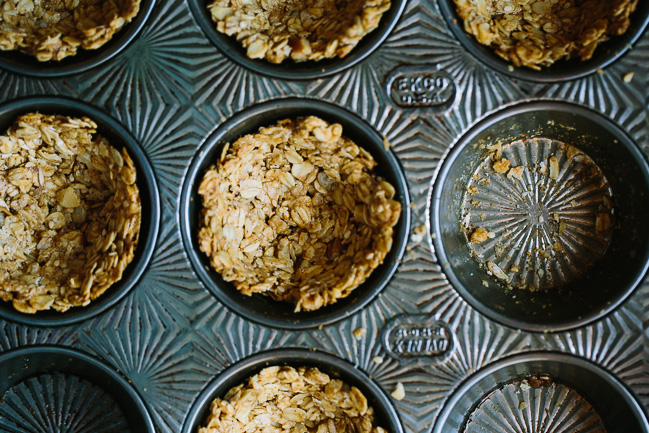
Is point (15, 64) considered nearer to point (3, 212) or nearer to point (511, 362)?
point (3, 212)

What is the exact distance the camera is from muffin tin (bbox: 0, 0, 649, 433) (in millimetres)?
1504

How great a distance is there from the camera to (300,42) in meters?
1.49

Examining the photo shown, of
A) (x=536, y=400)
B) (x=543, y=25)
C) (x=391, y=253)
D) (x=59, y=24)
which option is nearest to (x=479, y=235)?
(x=391, y=253)

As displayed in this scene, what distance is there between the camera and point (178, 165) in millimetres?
1528

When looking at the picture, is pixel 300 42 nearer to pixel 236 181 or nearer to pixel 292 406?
pixel 236 181

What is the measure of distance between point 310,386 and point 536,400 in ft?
2.18

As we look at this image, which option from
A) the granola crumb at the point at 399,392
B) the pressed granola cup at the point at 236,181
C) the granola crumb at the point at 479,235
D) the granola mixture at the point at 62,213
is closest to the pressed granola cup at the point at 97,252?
the granola mixture at the point at 62,213

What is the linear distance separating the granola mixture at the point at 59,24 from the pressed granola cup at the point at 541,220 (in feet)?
3.21

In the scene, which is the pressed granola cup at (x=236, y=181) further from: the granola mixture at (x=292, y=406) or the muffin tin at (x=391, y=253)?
the granola mixture at (x=292, y=406)

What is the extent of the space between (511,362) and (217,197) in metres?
0.92

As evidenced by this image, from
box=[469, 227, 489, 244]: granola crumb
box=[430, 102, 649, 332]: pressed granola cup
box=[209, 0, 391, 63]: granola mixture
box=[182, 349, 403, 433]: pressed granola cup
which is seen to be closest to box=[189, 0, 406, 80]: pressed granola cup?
box=[209, 0, 391, 63]: granola mixture

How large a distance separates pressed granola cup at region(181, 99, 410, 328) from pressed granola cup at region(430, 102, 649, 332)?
13 cm

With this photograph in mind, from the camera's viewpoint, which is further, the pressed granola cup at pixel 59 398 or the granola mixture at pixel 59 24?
the pressed granola cup at pixel 59 398

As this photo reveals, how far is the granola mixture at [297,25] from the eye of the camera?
1.48 metres
